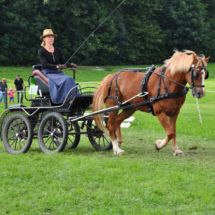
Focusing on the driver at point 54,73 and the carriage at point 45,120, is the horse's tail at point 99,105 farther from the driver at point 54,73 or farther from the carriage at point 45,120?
the driver at point 54,73

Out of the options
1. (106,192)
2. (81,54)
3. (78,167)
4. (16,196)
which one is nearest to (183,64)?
(78,167)

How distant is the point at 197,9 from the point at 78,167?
46.7 meters

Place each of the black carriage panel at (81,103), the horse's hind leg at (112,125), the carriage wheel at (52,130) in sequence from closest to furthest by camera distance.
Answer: the carriage wheel at (52,130) → the black carriage panel at (81,103) → the horse's hind leg at (112,125)

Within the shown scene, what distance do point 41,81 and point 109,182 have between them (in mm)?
3038

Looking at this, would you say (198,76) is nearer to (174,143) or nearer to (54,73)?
(174,143)

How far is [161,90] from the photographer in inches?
291

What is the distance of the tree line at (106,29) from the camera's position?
38.6 metres

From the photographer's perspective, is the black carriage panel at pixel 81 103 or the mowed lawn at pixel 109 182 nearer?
the mowed lawn at pixel 109 182

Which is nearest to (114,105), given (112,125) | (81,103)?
(112,125)

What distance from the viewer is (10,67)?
122 ft

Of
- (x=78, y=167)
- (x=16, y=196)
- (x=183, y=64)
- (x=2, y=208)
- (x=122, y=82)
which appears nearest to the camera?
(x=2, y=208)

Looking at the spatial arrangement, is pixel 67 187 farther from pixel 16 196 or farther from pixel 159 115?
pixel 159 115

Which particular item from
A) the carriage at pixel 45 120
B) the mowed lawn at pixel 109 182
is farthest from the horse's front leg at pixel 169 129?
the carriage at pixel 45 120

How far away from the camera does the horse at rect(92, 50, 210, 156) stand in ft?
23.2
